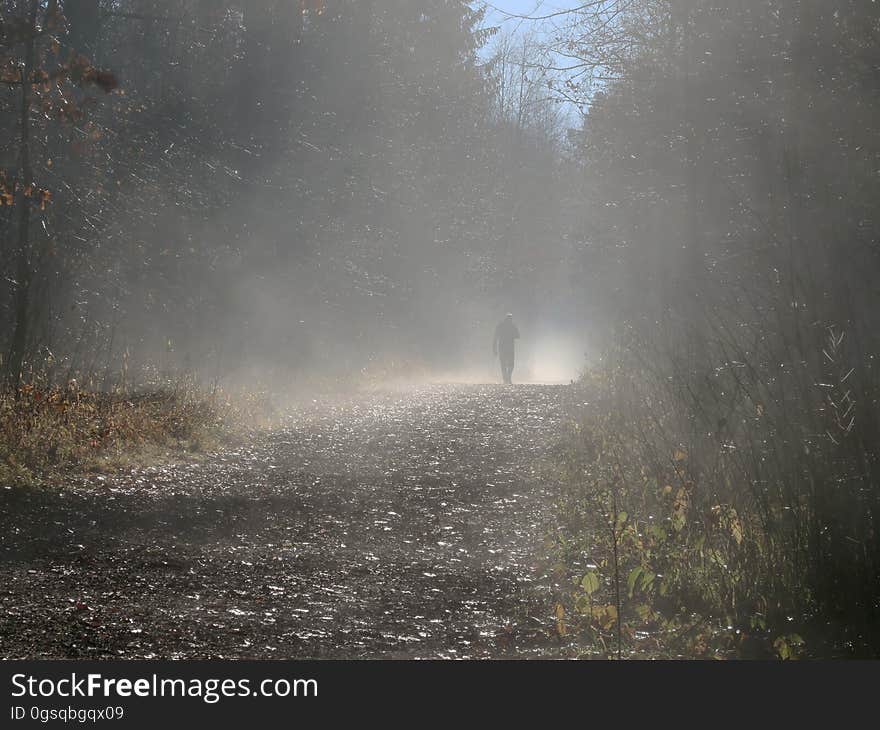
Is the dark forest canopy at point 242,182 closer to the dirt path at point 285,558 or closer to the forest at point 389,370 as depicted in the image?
the forest at point 389,370

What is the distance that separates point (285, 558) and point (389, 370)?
75.7ft

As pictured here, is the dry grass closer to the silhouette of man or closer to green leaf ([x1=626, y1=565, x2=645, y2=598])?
green leaf ([x1=626, y1=565, x2=645, y2=598])

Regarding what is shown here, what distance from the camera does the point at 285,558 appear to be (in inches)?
293

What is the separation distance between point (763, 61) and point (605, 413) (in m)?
5.04

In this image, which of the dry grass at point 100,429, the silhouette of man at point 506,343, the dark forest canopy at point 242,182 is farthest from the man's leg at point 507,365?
the dry grass at point 100,429

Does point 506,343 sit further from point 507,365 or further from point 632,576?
point 632,576

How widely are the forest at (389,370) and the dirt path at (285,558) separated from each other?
4 centimetres

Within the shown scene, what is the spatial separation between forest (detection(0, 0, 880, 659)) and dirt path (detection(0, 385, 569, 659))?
0.12 ft

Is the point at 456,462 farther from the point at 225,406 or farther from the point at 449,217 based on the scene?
the point at 449,217

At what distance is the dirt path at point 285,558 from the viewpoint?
550 cm

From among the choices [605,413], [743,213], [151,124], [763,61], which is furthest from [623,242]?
[151,124]

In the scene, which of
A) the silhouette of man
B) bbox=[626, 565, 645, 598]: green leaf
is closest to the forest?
bbox=[626, 565, 645, 598]: green leaf

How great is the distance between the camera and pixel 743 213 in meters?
11.3

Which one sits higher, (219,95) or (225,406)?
(219,95)
